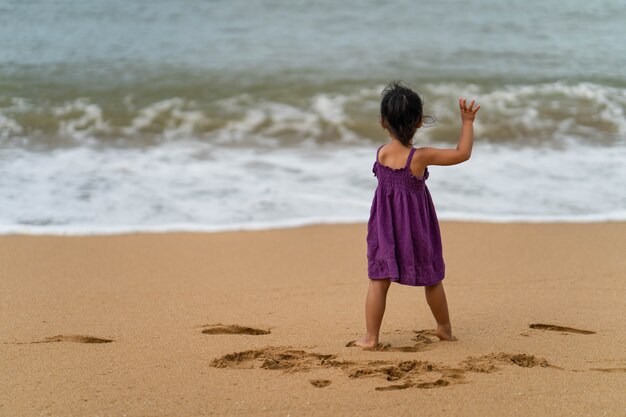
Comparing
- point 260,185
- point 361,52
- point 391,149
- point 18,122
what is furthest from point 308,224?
point 361,52

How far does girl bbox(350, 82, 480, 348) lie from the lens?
3.33 meters

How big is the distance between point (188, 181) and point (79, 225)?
1.20 meters

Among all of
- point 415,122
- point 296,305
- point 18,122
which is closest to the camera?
point 415,122

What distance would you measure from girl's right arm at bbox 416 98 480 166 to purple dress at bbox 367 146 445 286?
0.09m

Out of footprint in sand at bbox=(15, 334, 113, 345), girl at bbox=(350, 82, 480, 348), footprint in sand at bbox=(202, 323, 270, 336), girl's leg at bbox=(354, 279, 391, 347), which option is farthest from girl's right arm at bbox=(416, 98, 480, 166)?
footprint in sand at bbox=(15, 334, 113, 345)

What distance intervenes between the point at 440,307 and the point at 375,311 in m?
0.28

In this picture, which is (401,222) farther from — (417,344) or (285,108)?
(285,108)

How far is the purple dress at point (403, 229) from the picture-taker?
11.1 ft

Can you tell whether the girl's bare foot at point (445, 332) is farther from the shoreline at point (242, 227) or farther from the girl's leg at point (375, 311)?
the shoreline at point (242, 227)

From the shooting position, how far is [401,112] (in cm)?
326

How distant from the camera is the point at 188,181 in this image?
6.39 metres

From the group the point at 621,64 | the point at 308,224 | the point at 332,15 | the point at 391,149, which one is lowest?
the point at 308,224

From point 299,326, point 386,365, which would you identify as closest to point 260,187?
point 299,326

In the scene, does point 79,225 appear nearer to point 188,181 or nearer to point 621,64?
point 188,181
